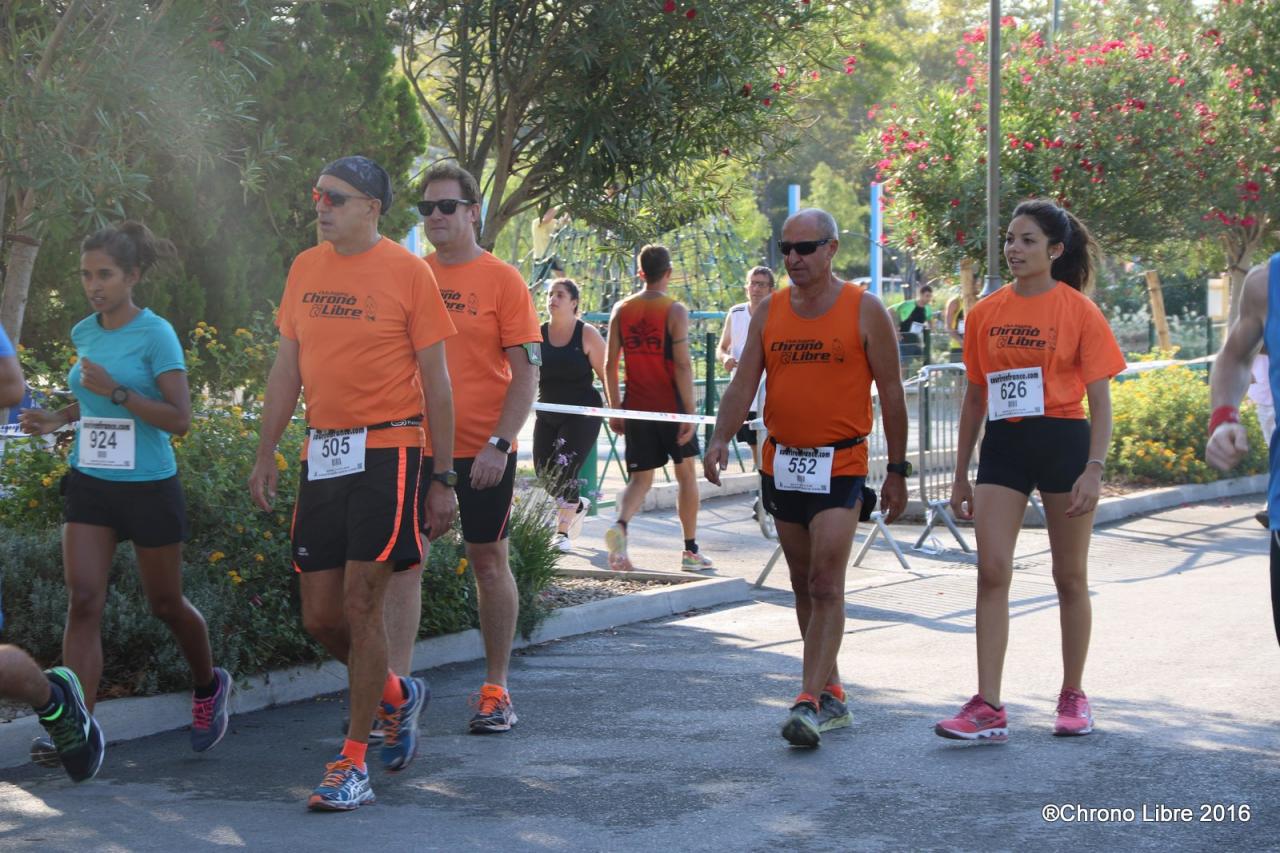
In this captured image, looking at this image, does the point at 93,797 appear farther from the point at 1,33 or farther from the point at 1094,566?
the point at 1094,566

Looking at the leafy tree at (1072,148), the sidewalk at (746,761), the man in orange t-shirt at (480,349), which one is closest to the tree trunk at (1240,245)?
the leafy tree at (1072,148)

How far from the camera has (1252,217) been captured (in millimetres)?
21906

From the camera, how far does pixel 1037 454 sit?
6457 mm

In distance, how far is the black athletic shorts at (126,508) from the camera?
19.8ft

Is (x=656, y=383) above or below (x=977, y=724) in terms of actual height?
above

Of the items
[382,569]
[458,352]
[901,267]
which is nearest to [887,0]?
[458,352]

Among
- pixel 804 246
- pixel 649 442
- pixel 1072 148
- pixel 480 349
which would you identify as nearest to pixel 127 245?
pixel 480 349

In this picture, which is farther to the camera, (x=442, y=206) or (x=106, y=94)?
(x=106, y=94)

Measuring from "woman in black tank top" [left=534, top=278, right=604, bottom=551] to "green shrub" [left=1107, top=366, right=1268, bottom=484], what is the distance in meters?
5.93

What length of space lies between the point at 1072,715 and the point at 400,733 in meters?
2.43

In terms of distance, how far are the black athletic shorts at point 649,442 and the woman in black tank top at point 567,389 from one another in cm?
29

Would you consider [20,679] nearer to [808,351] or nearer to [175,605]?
[175,605]

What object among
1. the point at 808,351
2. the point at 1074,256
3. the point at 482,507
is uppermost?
the point at 1074,256

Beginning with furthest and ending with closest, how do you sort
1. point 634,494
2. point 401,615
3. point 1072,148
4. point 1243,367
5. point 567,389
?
point 1072,148
point 567,389
point 634,494
point 401,615
point 1243,367
